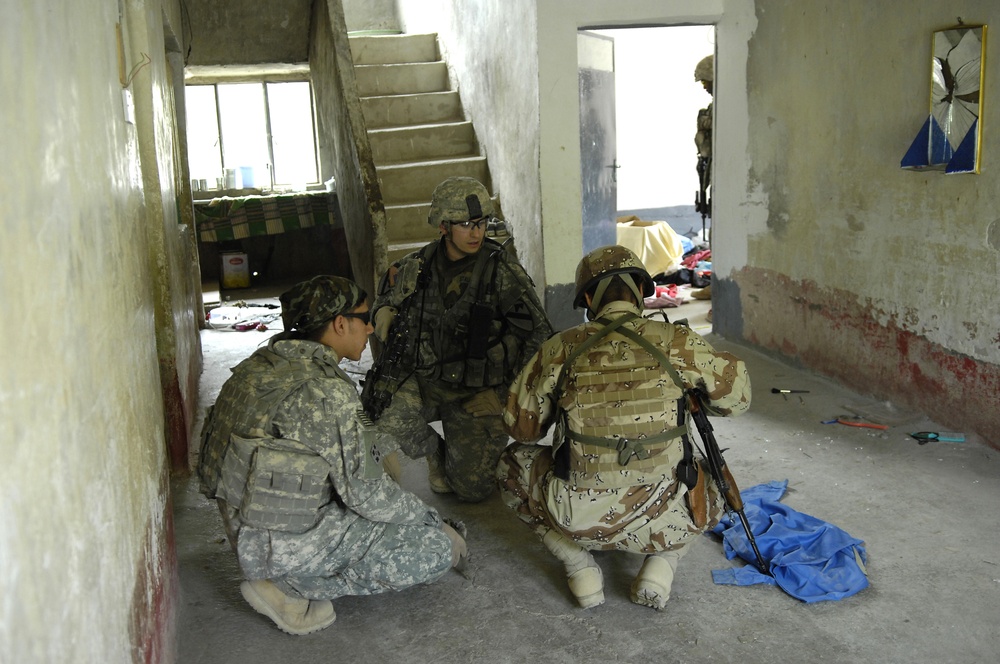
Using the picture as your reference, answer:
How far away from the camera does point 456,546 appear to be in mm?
3205

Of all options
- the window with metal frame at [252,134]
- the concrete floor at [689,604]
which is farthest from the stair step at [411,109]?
the concrete floor at [689,604]

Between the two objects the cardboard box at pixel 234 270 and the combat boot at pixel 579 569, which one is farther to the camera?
the cardboard box at pixel 234 270

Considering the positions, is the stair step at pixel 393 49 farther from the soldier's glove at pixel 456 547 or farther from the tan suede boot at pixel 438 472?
the soldier's glove at pixel 456 547

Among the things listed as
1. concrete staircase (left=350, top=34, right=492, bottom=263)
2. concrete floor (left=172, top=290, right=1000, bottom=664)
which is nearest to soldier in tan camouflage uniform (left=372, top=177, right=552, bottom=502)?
concrete floor (left=172, top=290, right=1000, bottom=664)

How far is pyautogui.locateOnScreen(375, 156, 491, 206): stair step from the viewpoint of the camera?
7.55 m

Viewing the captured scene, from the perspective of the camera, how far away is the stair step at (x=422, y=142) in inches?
311

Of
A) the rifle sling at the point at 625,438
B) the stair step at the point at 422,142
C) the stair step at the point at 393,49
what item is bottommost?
the rifle sling at the point at 625,438

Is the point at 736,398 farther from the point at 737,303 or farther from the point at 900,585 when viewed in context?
the point at 737,303

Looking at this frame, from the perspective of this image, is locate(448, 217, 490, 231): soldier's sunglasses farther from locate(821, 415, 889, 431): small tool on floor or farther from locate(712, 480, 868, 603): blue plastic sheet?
locate(821, 415, 889, 431): small tool on floor

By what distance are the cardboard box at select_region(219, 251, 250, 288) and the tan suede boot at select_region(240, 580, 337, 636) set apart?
25.8 feet

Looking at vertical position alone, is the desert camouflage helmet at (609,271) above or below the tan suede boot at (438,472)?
above

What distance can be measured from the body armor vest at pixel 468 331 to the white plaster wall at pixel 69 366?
1.52 m

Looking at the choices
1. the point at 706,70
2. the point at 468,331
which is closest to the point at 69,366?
the point at 468,331

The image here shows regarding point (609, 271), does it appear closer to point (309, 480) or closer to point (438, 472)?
point (309, 480)
